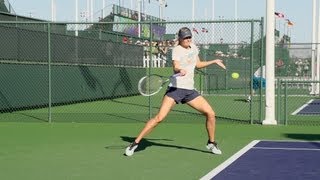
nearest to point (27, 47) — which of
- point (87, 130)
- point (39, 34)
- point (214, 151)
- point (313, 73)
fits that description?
point (39, 34)

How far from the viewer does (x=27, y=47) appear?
1938cm

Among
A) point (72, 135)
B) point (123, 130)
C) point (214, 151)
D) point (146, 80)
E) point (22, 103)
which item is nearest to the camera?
point (214, 151)

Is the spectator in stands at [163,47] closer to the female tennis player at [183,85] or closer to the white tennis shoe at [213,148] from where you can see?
the white tennis shoe at [213,148]

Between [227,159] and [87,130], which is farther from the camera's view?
[87,130]

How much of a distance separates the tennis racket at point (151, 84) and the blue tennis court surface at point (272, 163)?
69.2 inches

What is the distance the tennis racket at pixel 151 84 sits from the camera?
33.0ft

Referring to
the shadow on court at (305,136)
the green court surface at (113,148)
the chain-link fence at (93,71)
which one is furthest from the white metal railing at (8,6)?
the shadow on court at (305,136)

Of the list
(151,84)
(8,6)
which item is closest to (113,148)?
(151,84)

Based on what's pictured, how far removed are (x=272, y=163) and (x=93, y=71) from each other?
1619cm

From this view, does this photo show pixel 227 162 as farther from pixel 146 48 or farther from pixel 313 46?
pixel 313 46

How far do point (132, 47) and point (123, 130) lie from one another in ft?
49.8

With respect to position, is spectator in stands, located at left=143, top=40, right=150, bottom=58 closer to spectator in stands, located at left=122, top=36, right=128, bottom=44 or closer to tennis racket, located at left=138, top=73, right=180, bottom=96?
spectator in stands, located at left=122, top=36, right=128, bottom=44

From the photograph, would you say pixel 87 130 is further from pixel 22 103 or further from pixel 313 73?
pixel 313 73

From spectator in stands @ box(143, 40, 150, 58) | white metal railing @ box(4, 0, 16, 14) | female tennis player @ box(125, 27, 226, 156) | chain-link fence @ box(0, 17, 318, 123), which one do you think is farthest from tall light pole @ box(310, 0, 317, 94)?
female tennis player @ box(125, 27, 226, 156)
